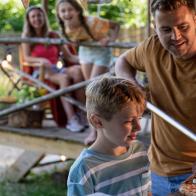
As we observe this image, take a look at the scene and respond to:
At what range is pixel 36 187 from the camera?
20.8 feet

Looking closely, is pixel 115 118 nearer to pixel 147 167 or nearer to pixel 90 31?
pixel 147 167

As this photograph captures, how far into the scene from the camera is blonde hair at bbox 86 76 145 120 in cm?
199

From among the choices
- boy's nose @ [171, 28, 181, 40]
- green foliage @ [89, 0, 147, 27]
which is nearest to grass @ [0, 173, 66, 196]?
boy's nose @ [171, 28, 181, 40]

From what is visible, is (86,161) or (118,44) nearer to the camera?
(86,161)

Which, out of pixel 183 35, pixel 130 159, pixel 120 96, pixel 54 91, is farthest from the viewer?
pixel 54 91

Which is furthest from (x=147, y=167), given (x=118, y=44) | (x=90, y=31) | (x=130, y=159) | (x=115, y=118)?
(x=90, y=31)

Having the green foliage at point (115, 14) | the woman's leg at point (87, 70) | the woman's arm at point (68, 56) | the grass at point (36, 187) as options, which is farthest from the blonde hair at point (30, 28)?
the green foliage at point (115, 14)

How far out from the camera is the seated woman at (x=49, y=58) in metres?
5.60

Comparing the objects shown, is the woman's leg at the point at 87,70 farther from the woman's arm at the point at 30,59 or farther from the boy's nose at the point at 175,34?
the boy's nose at the point at 175,34

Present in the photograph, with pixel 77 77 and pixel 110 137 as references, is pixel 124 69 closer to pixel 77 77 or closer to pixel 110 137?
pixel 110 137

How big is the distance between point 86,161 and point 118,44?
9.57 feet

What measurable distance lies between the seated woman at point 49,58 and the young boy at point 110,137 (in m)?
3.45

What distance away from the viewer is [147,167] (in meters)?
2.20

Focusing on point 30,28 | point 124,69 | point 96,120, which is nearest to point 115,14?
point 30,28
